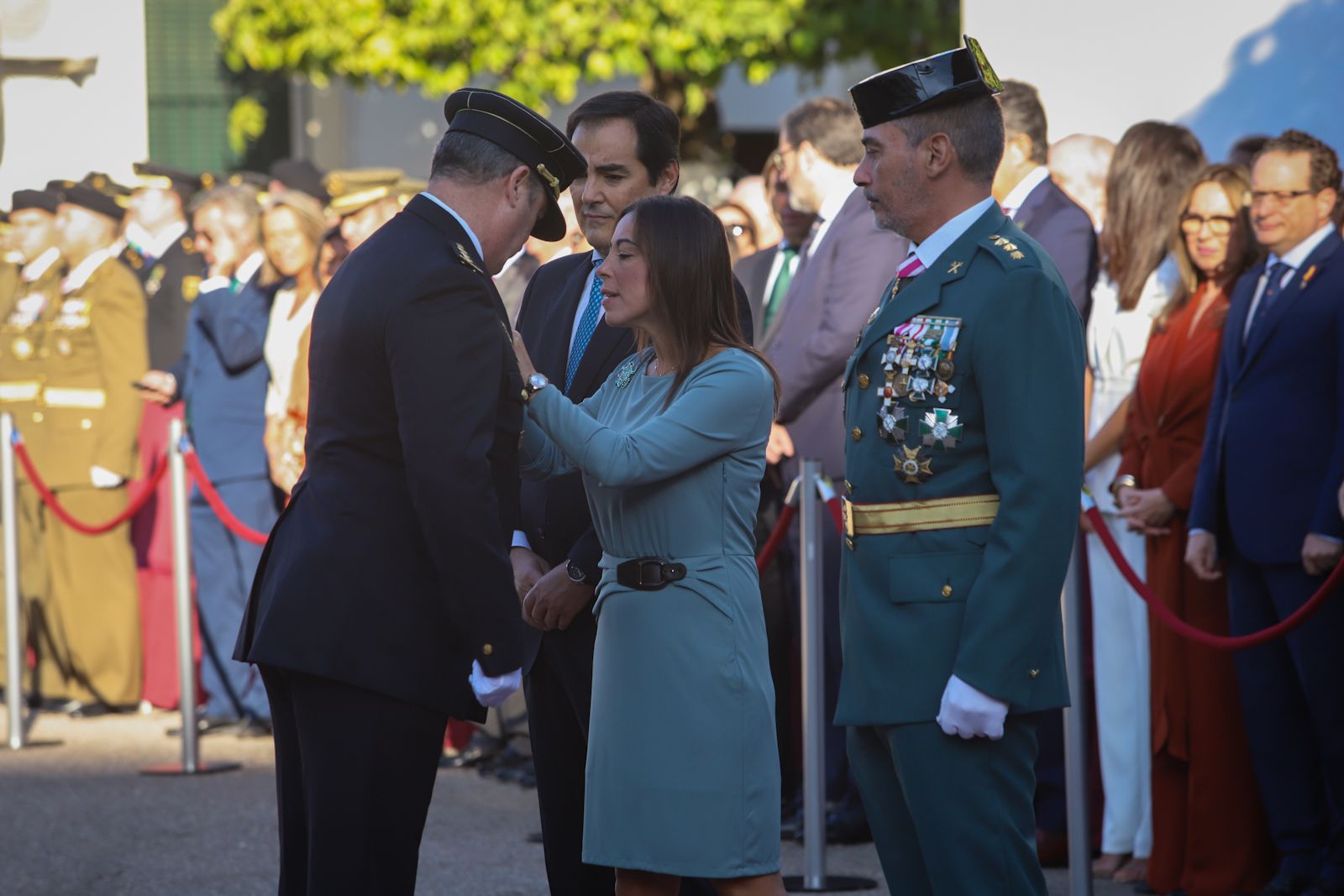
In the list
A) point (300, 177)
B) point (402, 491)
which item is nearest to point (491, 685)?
point (402, 491)

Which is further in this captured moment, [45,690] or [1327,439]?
[45,690]

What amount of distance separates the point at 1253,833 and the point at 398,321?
349 cm

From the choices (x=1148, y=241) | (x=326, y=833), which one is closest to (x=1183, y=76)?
(x=1148, y=241)

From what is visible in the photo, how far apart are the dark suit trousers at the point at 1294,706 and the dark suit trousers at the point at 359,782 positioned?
9.48 feet

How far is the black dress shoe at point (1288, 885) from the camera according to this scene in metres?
5.61

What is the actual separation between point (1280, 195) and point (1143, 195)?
59 cm

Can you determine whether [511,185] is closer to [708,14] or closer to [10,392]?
[10,392]

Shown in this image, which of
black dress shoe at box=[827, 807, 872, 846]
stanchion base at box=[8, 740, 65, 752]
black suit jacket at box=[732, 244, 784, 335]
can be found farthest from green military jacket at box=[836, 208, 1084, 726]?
stanchion base at box=[8, 740, 65, 752]

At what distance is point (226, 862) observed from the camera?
258 inches

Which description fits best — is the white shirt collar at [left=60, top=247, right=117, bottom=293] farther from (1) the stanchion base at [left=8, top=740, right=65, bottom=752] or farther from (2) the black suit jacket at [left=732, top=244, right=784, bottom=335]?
(2) the black suit jacket at [left=732, top=244, right=784, bottom=335]

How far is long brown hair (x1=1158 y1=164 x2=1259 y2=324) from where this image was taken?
599cm

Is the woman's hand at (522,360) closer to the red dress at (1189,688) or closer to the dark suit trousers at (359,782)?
the dark suit trousers at (359,782)

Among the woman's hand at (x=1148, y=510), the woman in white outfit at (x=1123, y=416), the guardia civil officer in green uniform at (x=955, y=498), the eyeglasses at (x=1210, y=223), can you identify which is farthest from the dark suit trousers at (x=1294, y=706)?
the guardia civil officer in green uniform at (x=955, y=498)

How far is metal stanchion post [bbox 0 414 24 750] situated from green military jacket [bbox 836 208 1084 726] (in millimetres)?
5926
